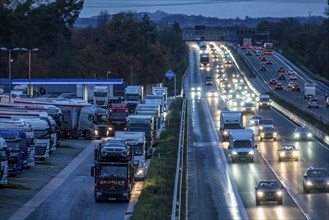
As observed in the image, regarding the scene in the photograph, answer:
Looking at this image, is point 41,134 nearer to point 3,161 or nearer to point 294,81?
point 3,161

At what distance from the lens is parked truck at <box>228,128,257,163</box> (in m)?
58.7

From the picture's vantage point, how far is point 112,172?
39.7m

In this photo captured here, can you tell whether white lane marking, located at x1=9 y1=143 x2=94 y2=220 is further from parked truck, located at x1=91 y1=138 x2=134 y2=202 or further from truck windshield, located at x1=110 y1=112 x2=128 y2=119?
truck windshield, located at x1=110 y1=112 x2=128 y2=119

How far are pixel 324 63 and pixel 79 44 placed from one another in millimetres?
53712

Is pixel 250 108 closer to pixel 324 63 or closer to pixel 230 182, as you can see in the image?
pixel 230 182

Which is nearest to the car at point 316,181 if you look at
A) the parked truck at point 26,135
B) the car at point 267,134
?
the parked truck at point 26,135

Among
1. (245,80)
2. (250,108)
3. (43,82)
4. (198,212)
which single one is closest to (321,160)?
(198,212)

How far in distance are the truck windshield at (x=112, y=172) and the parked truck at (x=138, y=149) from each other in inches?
267

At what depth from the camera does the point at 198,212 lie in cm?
3809

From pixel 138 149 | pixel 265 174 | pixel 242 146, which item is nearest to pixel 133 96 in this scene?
pixel 242 146

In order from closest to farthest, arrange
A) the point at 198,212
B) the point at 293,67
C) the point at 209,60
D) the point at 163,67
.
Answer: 1. the point at 198,212
2. the point at 163,67
3. the point at 293,67
4. the point at 209,60

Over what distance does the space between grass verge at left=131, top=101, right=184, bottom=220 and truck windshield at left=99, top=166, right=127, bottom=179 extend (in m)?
1.36

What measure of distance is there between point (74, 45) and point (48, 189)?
4626 inches

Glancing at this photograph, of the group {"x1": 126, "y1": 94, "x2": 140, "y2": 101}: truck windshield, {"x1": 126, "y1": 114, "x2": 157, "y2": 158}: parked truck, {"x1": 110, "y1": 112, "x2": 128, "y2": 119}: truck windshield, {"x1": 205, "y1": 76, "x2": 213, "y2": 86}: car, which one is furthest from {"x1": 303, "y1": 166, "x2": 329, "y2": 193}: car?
{"x1": 205, "y1": 76, "x2": 213, "y2": 86}: car
